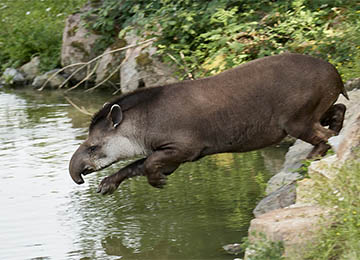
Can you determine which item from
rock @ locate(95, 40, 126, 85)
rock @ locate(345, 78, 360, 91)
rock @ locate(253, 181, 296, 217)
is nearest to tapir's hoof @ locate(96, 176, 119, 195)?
rock @ locate(253, 181, 296, 217)

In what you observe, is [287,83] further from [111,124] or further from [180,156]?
[111,124]

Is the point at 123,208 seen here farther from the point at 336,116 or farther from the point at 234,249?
the point at 336,116

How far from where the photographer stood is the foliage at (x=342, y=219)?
218 inches

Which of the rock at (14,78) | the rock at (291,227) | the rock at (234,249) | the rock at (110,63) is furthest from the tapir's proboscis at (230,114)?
the rock at (14,78)

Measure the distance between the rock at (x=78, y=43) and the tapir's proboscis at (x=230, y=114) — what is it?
331 inches

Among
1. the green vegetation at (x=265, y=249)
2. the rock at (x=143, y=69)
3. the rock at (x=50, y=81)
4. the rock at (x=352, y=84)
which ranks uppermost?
the green vegetation at (x=265, y=249)

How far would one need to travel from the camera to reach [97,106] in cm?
1472

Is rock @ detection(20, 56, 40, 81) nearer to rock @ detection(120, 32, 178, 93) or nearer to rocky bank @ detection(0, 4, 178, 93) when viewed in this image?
→ rocky bank @ detection(0, 4, 178, 93)

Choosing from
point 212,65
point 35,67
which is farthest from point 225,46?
point 35,67

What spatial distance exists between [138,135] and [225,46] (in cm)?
419

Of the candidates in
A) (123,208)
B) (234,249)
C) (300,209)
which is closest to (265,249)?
(300,209)

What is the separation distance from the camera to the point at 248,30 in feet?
39.5

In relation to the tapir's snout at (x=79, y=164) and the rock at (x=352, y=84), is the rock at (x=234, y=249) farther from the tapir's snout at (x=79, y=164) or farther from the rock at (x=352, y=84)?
the rock at (x=352, y=84)

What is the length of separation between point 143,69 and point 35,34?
18.0 feet
